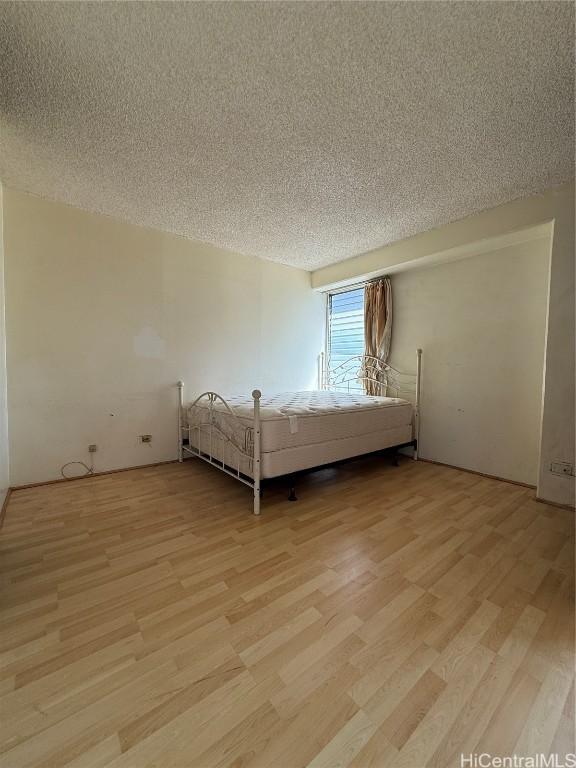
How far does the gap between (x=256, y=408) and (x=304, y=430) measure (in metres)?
0.53

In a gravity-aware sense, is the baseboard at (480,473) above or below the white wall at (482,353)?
below

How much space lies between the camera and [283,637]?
1251 mm

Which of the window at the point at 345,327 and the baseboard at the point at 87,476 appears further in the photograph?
the window at the point at 345,327

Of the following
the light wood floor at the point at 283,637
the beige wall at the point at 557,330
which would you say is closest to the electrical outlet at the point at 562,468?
the beige wall at the point at 557,330

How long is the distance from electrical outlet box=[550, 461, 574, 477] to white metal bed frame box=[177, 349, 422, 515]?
52.4 inches

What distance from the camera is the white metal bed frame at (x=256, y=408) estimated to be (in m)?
2.40

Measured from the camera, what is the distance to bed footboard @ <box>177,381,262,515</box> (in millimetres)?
2367

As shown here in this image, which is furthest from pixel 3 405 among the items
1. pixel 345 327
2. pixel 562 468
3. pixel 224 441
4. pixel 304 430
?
pixel 562 468

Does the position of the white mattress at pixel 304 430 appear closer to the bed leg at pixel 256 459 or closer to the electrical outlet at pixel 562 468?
the bed leg at pixel 256 459

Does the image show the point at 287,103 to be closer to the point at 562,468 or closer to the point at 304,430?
the point at 304,430

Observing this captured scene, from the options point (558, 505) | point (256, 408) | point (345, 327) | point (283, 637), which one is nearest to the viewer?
point (283, 637)

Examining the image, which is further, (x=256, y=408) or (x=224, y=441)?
(x=224, y=441)

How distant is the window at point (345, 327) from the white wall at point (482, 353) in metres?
0.71

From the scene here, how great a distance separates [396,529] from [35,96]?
3.40m
